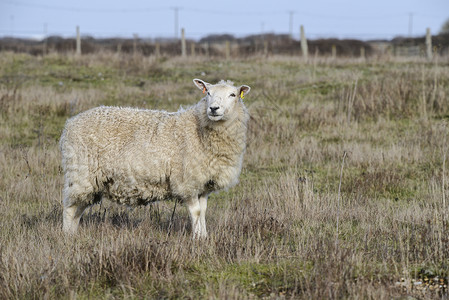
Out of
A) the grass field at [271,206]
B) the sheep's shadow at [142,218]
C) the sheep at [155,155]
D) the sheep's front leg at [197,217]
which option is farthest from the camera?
the sheep's shadow at [142,218]

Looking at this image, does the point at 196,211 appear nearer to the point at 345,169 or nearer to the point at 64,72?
the point at 345,169

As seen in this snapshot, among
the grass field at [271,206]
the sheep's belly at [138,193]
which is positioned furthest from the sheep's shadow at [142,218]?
the sheep's belly at [138,193]

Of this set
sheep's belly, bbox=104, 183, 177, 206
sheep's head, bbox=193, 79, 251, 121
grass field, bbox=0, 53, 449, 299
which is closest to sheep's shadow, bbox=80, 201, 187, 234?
grass field, bbox=0, 53, 449, 299

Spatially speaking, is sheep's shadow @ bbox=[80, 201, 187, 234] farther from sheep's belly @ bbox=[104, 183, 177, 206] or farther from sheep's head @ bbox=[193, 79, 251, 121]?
sheep's head @ bbox=[193, 79, 251, 121]

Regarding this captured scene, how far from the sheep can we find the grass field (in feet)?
0.98

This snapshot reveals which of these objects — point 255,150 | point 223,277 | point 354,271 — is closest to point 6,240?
point 223,277

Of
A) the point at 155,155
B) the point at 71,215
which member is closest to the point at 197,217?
the point at 155,155

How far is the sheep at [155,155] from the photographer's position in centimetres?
511

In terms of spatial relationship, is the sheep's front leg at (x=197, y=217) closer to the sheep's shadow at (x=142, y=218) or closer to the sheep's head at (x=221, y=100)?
the sheep's shadow at (x=142, y=218)

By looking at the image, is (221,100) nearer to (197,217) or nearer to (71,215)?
(197,217)

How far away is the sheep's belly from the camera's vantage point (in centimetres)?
514

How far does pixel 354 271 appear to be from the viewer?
3.92m

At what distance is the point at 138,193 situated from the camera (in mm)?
5148

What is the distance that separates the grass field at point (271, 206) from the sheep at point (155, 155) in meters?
0.30
